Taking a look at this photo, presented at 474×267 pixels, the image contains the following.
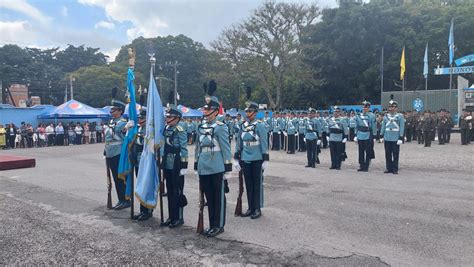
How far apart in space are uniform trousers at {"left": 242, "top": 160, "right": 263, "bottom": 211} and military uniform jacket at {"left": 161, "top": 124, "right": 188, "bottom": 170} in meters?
1.27

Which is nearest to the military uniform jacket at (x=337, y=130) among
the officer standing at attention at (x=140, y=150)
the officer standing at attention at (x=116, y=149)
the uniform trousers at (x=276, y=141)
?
the officer standing at attention at (x=140, y=150)

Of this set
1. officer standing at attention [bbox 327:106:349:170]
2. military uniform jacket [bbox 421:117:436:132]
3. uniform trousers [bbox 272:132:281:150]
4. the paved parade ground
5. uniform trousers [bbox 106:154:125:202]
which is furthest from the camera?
uniform trousers [bbox 272:132:281:150]

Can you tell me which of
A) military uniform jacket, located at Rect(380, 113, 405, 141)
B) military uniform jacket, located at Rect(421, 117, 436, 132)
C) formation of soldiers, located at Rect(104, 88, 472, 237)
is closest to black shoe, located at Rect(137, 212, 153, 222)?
formation of soldiers, located at Rect(104, 88, 472, 237)

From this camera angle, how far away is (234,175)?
1146 centimetres

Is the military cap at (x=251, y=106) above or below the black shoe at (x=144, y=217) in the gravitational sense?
above

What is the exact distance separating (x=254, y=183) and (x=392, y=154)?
6149 mm

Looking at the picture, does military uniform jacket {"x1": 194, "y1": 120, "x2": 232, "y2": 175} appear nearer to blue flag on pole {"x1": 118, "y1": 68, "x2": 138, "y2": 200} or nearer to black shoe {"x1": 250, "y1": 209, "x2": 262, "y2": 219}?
black shoe {"x1": 250, "y1": 209, "x2": 262, "y2": 219}

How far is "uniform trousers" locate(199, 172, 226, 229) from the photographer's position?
591cm

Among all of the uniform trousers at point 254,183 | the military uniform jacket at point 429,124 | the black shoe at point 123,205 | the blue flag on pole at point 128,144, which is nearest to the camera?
the uniform trousers at point 254,183

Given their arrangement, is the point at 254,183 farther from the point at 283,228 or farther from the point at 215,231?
the point at 215,231

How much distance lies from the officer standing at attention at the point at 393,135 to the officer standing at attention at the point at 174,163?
724 cm

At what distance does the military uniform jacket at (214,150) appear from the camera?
5.89 meters

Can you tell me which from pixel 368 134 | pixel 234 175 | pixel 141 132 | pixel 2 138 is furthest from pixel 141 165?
pixel 2 138

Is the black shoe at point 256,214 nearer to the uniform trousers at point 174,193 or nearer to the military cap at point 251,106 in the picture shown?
the uniform trousers at point 174,193
